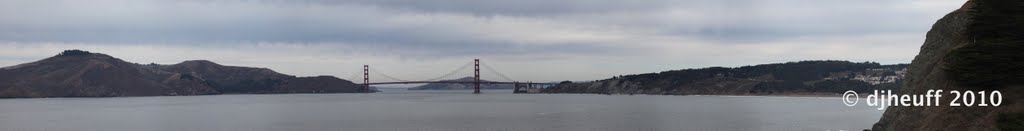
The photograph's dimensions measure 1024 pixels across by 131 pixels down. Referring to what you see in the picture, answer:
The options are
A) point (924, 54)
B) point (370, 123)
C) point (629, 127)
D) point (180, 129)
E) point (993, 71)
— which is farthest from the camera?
point (370, 123)

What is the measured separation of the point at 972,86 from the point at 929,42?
905 centimetres

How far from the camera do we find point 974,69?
36.6m

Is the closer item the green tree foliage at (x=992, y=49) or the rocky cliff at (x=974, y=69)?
the rocky cliff at (x=974, y=69)

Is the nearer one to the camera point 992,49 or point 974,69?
point 974,69

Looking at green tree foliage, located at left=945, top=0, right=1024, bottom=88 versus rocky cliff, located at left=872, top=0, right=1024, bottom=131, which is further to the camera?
green tree foliage, located at left=945, top=0, right=1024, bottom=88

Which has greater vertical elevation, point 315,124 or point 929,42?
point 929,42

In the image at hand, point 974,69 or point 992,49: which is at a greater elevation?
point 992,49

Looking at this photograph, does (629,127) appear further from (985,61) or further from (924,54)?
(985,61)

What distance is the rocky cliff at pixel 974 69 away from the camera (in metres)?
34.5

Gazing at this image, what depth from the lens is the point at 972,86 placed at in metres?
36.3

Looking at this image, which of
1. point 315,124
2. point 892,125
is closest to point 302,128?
point 315,124

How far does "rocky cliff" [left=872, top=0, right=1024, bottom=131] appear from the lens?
34.5m

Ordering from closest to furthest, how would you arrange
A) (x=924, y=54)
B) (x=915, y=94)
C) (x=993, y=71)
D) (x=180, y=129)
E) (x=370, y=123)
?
(x=993, y=71) < (x=915, y=94) < (x=924, y=54) < (x=180, y=129) < (x=370, y=123)

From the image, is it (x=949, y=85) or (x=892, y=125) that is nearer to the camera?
(x=949, y=85)
